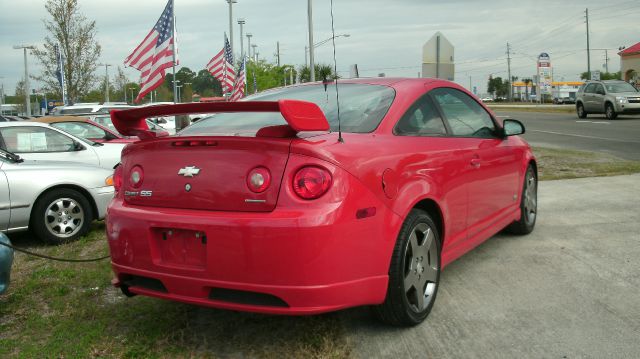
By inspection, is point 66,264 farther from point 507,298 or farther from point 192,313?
point 507,298

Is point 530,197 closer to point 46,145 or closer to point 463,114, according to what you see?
point 463,114

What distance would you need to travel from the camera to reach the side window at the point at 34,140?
8.27 metres

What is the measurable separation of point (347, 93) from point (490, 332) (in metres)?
1.79

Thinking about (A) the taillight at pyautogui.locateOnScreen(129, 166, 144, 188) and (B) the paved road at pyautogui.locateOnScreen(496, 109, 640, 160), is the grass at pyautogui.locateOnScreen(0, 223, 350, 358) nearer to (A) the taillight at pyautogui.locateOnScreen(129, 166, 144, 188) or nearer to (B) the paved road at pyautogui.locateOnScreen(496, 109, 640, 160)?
(A) the taillight at pyautogui.locateOnScreen(129, 166, 144, 188)

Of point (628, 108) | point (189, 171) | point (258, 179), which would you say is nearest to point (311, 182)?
point (258, 179)

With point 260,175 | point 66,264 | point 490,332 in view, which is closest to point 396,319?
point 490,332

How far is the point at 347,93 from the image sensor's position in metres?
4.27

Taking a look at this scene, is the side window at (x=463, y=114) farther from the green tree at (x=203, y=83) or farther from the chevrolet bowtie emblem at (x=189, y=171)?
the green tree at (x=203, y=83)

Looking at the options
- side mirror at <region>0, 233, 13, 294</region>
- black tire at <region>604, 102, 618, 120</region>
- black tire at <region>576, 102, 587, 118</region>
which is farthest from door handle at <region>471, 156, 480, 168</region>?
black tire at <region>576, 102, 587, 118</region>

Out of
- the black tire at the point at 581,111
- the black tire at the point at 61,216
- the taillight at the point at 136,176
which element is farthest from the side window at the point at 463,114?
the black tire at the point at 581,111

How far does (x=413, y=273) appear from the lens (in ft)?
12.0

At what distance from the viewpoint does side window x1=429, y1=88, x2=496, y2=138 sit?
15.0 feet

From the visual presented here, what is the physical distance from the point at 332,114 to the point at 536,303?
178 centimetres

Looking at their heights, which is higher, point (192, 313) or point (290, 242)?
point (290, 242)
